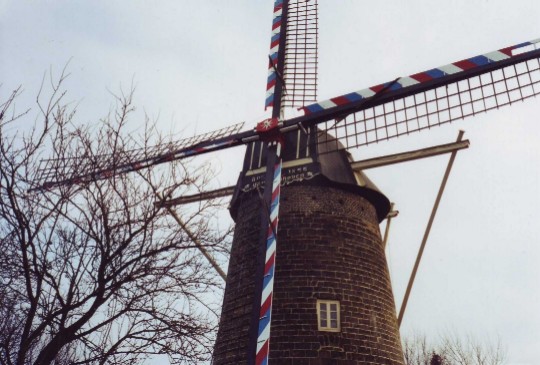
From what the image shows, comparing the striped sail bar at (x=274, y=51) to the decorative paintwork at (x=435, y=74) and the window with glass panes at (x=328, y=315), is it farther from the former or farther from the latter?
the window with glass panes at (x=328, y=315)

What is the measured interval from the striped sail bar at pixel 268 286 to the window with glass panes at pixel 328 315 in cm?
134

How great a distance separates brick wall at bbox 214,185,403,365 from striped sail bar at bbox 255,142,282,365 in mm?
958

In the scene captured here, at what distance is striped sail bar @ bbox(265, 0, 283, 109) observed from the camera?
1159cm

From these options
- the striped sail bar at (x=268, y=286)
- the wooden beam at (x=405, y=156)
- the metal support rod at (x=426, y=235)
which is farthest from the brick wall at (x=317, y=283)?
the striped sail bar at (x=268, y=286)

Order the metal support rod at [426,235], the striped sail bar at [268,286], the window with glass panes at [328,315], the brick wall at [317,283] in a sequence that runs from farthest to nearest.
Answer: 1. the metal support rod at [426,235]
2. the window with glass panes at [328,315]
3. the brick wall at [317,283]
4. the striped sail bar at [268,286]

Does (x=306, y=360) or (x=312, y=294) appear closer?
(x=306, y=360)

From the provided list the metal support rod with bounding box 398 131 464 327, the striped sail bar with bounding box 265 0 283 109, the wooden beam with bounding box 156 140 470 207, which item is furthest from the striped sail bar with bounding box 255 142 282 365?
the metal support rod with bounding box 398 131 464 327

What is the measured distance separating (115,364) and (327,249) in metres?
4.77

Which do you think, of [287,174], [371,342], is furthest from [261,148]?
[371,342]

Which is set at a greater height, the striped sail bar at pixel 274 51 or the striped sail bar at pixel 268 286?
the striped sail bar at pixel 274 51

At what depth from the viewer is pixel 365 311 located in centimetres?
936

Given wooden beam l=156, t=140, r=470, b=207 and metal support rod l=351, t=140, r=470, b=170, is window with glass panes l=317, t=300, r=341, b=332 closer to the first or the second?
wooden beam l=156, t=140, r=470, b=207

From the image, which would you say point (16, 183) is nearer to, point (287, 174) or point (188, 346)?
point (188, 346)

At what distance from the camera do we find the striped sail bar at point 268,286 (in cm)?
741
